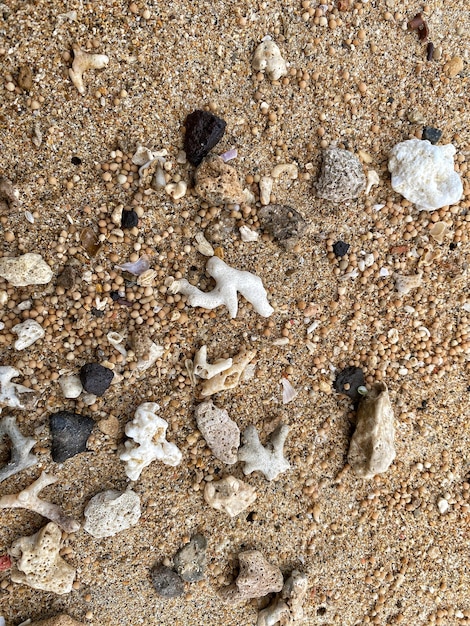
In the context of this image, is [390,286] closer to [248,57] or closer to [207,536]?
[248,57]

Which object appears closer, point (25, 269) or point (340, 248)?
point (25, 269)

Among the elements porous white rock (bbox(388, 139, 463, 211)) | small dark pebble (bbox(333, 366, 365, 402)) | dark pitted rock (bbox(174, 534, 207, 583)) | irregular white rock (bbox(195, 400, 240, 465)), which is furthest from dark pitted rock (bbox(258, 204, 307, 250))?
dark pitted rock (bbox(174, 534, 207, 583))

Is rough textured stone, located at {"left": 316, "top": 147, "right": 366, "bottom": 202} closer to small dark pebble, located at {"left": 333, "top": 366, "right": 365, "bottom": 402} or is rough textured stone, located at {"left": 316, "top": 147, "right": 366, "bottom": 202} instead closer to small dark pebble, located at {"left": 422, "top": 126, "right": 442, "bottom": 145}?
small dark pebble, located at {"left": 422, "top": 126, "right": 442, "bottom": 145}

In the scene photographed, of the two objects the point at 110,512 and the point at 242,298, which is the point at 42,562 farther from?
the point at 242,298

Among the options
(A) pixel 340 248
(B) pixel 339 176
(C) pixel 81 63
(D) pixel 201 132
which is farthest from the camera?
(A) pixel 340 248

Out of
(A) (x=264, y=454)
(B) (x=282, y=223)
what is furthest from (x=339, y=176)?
(A) (x=264, y=454)

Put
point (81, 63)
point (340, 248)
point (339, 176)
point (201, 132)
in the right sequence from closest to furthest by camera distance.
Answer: point (81, 63) → point (201, 132) → point (339, 176) → point (340, 248)
